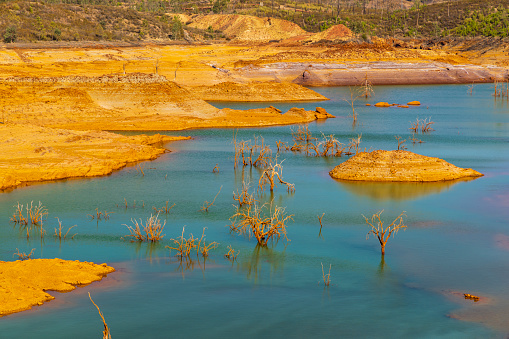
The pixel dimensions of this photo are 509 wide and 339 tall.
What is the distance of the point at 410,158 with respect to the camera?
97.3 ft

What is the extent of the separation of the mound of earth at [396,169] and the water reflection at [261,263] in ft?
34.7

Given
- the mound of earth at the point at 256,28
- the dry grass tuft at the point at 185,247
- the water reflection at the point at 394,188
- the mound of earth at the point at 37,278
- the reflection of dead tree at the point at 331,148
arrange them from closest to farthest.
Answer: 1. the mound of earth at the point at 37,278
2. the dry grass tuft at the point at 185,247
3. the water reflection at the point at 394,188
4. the reflection of dead tree at the point at 331,148
5. the mound of earth at the point at 256,28

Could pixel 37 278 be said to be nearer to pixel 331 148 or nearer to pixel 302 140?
pixel 331 148

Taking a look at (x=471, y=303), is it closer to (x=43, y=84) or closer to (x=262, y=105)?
(x=43, y=84)

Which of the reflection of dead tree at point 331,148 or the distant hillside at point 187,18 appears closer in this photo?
the reflection of dead tree at point 331,148

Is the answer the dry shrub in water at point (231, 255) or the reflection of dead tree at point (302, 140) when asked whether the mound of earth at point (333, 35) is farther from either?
the dry shrub in water at point (231, 255)

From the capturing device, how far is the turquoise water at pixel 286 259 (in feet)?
48.3

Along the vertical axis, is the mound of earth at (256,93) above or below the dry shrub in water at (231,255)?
above

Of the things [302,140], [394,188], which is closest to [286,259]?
[394,188]

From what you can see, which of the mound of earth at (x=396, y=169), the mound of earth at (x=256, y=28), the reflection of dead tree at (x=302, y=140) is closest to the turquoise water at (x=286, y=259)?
the mound of earth at (x=396, y=169)

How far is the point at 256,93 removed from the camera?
6575 cm

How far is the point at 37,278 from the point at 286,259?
23.4ft

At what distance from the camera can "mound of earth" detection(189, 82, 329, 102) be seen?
65.5m

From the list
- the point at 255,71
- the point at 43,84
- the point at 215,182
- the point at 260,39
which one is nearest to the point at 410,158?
the point at 215,182
